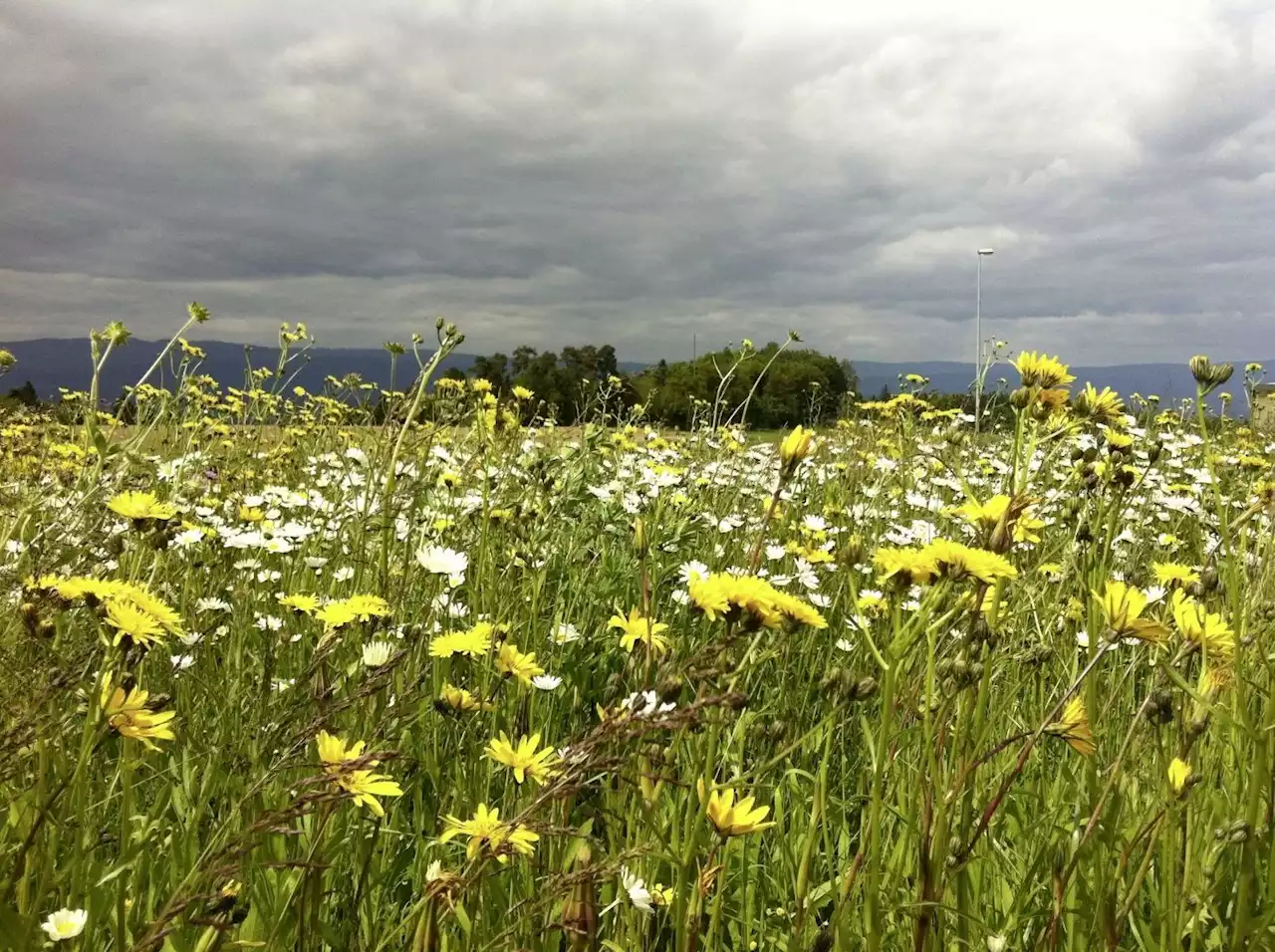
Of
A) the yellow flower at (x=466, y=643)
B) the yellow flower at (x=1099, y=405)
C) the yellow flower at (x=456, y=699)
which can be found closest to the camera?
the yellow flower at (x=456, y=699)

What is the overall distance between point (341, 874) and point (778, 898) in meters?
0.82

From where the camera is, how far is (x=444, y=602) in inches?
94.3

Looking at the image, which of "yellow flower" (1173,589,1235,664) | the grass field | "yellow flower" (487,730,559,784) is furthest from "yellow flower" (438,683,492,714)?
"yellow flower" (1173,589,1235,664)

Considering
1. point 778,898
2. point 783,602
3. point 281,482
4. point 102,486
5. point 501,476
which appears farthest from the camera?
point 281,482

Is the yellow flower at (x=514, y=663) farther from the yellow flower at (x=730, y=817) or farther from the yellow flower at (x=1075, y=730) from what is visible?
the yellow flower at (x=1075, y=730)

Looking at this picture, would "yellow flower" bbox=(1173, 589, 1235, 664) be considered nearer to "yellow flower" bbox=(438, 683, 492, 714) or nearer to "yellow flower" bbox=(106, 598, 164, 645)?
"yellow flower" bbox=(438, 683, 492, 714)

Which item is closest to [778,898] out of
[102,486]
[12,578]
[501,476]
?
[102,486]

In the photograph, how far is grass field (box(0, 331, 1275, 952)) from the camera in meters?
1.09

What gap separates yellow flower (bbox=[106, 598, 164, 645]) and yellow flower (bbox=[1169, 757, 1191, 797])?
59.6 inches

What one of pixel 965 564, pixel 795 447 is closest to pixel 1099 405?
pixel 795 447

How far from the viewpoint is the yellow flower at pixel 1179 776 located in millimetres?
1238

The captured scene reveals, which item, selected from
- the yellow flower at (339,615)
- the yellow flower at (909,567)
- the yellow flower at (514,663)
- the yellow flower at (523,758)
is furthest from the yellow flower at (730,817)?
the yellow flower at (339,615)

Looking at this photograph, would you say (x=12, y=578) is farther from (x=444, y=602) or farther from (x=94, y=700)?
(x=94, y=700)

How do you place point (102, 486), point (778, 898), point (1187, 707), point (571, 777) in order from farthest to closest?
1. point (102, 486)
2. point (778, 898)
3. point (1187, 707)
4. point (571, 777)
